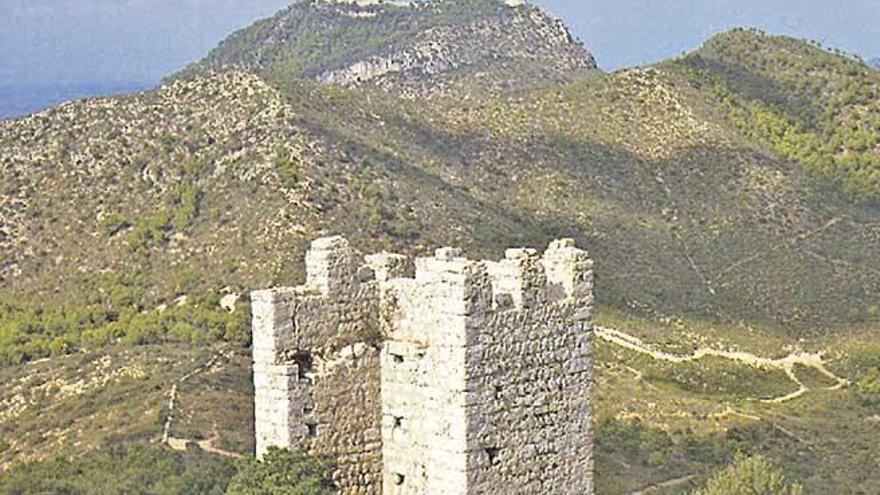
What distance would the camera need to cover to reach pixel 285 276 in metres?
50.8

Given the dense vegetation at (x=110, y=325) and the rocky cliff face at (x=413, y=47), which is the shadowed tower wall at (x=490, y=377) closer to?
the dense vegetation at (x=110, y=325)

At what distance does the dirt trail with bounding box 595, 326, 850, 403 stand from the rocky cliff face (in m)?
52.6

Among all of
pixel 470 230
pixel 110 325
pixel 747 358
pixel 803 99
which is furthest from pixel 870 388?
pixel 803 99

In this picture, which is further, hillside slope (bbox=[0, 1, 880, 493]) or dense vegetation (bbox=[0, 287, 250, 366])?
dense vegetation (bbox=[0, 287, 250, 366])

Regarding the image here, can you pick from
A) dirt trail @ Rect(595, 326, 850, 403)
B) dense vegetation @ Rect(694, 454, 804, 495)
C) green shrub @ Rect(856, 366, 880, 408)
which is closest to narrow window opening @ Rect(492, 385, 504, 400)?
dense vegetation @ Rect(694, 454, 804, 495)

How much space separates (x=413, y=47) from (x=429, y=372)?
A: 133 metres

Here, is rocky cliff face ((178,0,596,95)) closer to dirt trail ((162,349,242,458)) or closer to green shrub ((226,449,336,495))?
dirt trail ((162,349,242,458))

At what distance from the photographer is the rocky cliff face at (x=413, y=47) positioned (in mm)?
129875

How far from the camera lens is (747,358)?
6588cm

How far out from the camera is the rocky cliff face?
130 meters

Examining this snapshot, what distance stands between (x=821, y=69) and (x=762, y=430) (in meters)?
63.0

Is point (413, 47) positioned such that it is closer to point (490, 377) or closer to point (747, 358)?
point (747, 358)

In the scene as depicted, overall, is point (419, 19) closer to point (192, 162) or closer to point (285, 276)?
point (192, 162)

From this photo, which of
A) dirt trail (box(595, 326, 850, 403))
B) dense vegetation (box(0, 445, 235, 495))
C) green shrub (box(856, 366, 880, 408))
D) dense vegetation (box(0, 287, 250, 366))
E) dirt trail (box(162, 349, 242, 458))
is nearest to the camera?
dense vegetation (box(0, 445, 235, 495))
